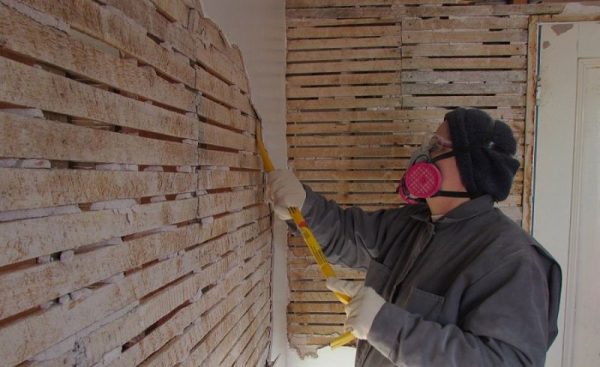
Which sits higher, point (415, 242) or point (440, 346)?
point (415, 242)

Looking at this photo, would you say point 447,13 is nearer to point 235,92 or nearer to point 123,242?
point 235,92

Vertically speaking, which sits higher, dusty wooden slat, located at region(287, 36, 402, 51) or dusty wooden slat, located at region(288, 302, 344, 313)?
dusty wooden slat, located at region(287, 36, 402, 51)

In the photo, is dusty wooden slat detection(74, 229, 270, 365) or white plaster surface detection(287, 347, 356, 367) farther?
white plaster surface detection(287, 347, 356, 367)

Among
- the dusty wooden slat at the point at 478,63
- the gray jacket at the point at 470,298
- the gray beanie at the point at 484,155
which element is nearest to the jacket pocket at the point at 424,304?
the gray jacket at the point at 470,298

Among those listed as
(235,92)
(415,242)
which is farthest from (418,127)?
(235,92)

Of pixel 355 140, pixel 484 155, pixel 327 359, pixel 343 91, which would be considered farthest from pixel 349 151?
pixel 327 359

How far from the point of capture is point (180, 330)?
873 mm

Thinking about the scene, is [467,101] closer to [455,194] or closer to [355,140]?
[355,140]

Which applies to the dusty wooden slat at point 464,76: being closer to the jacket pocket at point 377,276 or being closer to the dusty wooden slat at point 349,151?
the dusty wooden slat at point 349,151

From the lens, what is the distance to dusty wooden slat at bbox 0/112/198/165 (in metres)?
0.46

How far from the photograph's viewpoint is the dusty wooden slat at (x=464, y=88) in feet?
6.40

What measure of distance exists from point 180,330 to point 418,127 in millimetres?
1511

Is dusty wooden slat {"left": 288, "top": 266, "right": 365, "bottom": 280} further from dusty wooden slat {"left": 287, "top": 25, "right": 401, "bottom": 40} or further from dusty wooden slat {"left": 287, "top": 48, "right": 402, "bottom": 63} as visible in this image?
dusty wooden slat {"left": 287, "top": 25, "right": 401, "bottom": 40}

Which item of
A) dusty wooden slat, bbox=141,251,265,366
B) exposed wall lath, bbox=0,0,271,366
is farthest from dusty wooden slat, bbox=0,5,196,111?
dusty wooden slat, bbox=141,251,265,366
